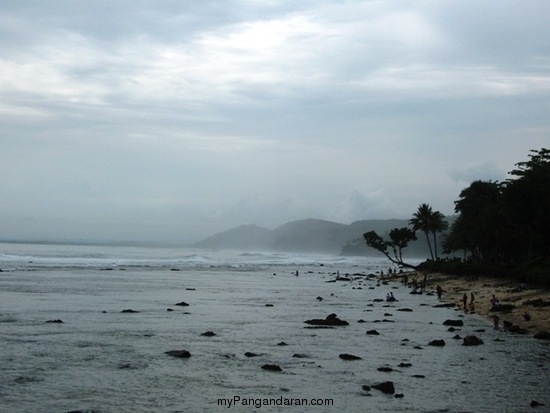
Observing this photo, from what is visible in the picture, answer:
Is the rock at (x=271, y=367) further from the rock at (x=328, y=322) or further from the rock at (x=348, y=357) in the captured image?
the rock at (x=328, y=322)

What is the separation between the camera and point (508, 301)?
158 ft

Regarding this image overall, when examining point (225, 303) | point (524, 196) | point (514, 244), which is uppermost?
point (524, 196)

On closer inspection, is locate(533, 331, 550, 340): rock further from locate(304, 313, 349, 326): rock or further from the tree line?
the tree line

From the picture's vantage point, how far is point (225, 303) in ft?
168

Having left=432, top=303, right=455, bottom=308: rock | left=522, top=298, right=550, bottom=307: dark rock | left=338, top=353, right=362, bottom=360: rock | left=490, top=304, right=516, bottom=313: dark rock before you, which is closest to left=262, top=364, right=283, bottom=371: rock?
left=338, top=353, right=362, bottom=360: rock

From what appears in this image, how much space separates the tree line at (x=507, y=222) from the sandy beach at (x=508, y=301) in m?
3.11

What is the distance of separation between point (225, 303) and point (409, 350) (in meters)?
24.5

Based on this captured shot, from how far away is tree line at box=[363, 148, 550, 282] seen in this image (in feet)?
205

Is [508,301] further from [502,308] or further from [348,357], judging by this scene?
[348,357]

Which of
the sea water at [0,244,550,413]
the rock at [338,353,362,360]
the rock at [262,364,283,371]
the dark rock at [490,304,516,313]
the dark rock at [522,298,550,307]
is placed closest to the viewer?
the sea water at [0,244,550,413]

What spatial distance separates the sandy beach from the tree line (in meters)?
3.11

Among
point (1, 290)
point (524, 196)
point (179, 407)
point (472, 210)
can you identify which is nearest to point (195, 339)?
point (179, 407)

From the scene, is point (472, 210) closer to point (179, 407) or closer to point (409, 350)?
point (409, 350)

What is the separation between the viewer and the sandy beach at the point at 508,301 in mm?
37219
